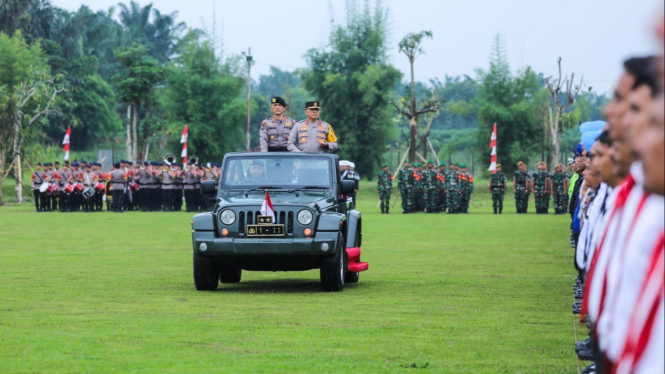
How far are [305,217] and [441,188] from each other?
3165cm

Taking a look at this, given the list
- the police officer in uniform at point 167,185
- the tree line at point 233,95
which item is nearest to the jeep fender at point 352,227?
the police officer in uniform at point 167,185

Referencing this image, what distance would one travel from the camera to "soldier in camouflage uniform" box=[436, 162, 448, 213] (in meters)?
44.1

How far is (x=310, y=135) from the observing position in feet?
51.4

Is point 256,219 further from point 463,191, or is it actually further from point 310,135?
point 463,191

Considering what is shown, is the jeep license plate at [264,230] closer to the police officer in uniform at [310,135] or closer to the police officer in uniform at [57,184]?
the police officer in uniform at [310,135]

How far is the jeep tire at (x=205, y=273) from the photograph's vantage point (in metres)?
13.5

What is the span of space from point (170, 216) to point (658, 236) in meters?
36.3

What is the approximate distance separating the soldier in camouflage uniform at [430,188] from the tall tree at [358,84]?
99.9 feet

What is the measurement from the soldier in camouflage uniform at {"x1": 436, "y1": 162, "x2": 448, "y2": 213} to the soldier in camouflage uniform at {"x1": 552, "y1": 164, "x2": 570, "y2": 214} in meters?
4.60

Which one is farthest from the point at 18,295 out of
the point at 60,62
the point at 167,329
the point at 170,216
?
the point at 60,62

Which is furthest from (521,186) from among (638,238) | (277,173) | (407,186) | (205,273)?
(638,238)

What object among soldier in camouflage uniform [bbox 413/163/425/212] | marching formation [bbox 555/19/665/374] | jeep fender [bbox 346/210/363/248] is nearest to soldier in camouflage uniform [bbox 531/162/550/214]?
soldier in camouflage uniform [bbox 413/163/425/212]

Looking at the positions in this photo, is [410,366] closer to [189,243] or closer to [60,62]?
[189,243]

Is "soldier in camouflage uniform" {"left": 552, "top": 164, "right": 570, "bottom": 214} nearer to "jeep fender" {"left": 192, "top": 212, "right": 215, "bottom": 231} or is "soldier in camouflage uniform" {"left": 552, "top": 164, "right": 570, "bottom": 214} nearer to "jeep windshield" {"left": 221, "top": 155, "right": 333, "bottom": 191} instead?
"jeep windshield" {"left": 221, "top": 155, "right": 333, "bottom": 191}
